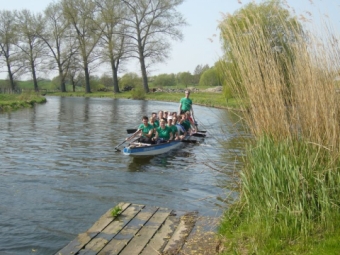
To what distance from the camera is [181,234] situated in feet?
20.5

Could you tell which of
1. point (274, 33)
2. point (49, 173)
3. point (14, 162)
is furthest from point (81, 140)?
point (274, 33)

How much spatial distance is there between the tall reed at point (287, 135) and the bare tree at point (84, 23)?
4783 cm

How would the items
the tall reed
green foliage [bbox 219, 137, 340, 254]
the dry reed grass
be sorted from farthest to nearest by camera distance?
1. the dry reed grass
2. the tall reed
3. green foliage [bbox 219, 137, 340, 254]

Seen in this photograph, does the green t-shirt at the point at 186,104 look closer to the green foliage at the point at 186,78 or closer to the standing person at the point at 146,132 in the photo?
the standing person at the point at 146,132

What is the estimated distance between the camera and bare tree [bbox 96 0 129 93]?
1954 inches

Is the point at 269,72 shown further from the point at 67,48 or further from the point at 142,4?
the point at 67,48

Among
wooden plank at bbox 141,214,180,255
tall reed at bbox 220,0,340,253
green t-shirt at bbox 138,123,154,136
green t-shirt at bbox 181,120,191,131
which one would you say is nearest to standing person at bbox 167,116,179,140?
green t-shirt at bbox 138,123,154,136

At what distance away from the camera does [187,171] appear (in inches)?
471

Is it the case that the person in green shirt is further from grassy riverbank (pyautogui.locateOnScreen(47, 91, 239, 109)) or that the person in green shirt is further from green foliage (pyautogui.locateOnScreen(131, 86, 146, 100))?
green foliage (pyautogui.locateOnScreen(131, 86, 146, 100))

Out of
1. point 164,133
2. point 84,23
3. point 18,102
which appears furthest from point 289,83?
point 84,23

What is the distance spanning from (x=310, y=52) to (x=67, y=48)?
5463 cm

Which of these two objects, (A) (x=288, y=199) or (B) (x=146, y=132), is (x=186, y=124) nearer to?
(B) (x=146, y=132)

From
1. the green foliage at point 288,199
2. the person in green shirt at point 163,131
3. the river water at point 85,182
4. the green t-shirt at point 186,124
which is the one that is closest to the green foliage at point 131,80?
→ the green t-shirt at point 186,124

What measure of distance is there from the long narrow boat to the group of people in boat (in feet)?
0.89
